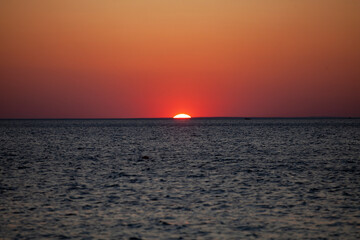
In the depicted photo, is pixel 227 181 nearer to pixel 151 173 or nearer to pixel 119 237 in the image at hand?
pixel 151 173

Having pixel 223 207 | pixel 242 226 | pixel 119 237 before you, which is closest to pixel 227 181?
pixel 223 207

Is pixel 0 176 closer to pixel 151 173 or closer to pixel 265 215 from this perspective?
pixel 151 173

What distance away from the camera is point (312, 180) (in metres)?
40.8

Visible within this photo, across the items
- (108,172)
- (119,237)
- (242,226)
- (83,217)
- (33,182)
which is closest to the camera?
(119,237)

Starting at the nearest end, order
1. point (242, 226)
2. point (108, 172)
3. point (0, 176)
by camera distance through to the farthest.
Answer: point (242, 226) < point (0, 176) < point (108, 172)

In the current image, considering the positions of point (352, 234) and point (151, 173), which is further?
point (151, 173)

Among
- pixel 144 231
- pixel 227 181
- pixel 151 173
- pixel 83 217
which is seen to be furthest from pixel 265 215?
pixel 151 173

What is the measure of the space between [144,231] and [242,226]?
514cm

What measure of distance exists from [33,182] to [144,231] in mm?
20150

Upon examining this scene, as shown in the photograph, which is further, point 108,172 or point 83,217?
point 108,172

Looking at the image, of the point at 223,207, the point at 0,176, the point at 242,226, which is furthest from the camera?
the point at 0,176

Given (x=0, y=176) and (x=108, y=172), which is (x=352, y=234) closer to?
(x=108, y=172)

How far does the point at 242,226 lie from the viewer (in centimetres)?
2405

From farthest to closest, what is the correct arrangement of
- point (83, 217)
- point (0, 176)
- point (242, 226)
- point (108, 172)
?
point (108, 172), point (0, 176), point (83, 217), point (242, 226)
